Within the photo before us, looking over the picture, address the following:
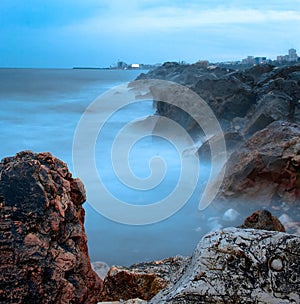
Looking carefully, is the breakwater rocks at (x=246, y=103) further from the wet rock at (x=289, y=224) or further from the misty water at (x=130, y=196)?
the wet rock at (x=289, y=224)

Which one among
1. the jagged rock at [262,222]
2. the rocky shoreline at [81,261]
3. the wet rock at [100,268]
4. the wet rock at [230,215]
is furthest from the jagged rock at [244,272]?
the wet rock at [230,215]

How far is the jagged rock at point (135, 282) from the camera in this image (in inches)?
101

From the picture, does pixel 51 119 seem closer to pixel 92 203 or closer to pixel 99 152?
pixel 99 152

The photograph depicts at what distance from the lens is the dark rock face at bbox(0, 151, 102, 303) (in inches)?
95.0

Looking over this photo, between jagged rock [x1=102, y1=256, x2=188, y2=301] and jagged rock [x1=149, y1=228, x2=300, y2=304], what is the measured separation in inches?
34.6

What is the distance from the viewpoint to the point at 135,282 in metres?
2.63

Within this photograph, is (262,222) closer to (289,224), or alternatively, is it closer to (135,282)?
(135,282)

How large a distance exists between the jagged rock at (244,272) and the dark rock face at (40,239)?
99cm

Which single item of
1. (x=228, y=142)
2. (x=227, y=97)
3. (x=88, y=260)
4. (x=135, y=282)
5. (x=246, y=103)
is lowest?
(x=135, y=282)

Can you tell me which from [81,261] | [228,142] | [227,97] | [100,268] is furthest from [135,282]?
[227,97]

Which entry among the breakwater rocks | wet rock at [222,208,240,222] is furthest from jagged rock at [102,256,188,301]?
the breakwater rocks

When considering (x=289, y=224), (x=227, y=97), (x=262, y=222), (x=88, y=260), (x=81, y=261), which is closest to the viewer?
(x=81, y=261)

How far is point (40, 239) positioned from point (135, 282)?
2.04 feet

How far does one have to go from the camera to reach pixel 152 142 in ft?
41.1
